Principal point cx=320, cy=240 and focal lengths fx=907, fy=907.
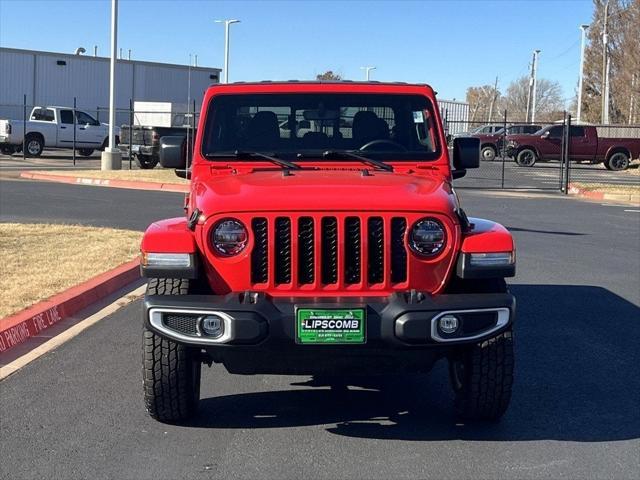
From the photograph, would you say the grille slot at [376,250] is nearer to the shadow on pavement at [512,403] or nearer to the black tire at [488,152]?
the shadow on pavement at [512,403]

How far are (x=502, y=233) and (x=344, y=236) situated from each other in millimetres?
901

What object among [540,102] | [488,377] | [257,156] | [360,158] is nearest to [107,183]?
[257,156]

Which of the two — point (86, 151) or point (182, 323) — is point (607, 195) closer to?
point (182, 323)

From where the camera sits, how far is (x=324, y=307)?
181 inches

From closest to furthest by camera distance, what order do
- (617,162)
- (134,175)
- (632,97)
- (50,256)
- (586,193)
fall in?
(50,256) → (586,193) → (134,175) → (617,162) → (632,97)

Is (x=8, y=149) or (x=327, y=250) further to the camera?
(x=8, y=149)

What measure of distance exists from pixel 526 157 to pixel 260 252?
3369 centimetres

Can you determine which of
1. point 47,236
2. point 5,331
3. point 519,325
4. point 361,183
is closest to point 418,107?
point 361,183

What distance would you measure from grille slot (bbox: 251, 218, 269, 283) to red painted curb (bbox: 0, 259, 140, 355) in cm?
289

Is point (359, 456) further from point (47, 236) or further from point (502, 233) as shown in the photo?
point (47, 236)

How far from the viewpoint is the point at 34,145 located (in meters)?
34.3

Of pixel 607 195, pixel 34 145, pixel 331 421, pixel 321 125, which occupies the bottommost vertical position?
pixel 331 421

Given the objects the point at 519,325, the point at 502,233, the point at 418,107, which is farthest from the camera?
the point at 519,325

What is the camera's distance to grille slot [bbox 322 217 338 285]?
15.7ft
